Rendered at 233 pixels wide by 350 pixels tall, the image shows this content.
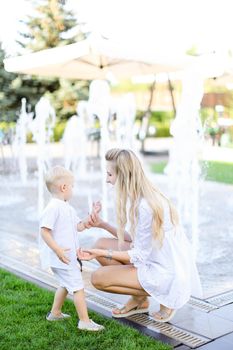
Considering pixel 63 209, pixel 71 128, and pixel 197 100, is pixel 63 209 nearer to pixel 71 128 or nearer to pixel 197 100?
pixel 197 100

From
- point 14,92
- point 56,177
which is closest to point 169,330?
point 56,177

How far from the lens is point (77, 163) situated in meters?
14.2

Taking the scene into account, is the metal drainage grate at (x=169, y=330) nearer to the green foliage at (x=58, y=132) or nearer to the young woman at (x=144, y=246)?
the young woman at (x=144, y=246)

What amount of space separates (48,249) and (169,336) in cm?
97

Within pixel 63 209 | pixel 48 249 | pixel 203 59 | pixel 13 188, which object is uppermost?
pixel 203 59

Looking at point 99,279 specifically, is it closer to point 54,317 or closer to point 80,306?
point 80,306

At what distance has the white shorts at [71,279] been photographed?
3342 mm

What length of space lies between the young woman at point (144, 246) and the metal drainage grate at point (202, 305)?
0.47 metres

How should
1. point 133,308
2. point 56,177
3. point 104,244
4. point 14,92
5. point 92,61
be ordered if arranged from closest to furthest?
point 56,177
point 133,308
point 104,244
point 92,61
point 14,92

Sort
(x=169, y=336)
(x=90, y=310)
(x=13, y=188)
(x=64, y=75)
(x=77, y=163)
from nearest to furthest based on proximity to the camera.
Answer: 1. (x=169, y=336)
2. (x=90, y=310)
3. (x=64, y=75)
4. (x=13, y=188)
5. (x=77, y=163)

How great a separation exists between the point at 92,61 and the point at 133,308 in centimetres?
604

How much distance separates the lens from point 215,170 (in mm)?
13516

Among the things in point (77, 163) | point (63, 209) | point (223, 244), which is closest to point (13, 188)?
point (77, 163)

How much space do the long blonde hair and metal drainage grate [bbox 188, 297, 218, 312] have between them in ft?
2.75
